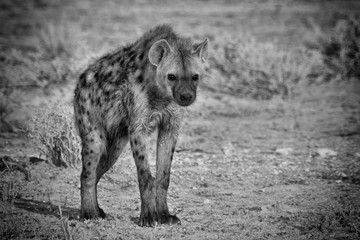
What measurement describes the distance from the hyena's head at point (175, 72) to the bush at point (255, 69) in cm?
501

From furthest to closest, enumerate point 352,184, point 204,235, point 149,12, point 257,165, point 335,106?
point 149,12 → point 335,106 → point 257,165 → point 352,184 → point 204,235

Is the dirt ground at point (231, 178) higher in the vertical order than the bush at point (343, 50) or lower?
lower

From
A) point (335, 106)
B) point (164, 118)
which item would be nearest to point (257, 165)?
point (164, 118)

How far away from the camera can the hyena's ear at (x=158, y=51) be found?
482cm

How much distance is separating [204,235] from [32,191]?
1.86 m

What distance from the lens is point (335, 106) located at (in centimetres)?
937

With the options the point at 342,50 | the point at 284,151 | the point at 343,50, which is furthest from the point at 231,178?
the point at 342,50

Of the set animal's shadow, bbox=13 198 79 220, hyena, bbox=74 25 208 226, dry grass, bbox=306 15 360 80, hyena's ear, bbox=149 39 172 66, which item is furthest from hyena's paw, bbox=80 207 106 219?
dry grass, bbox=306 15 360 80

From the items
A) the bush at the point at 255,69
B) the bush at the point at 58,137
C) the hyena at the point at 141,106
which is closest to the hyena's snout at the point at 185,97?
the hyena at the point at 141,106

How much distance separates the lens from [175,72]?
4824 mm

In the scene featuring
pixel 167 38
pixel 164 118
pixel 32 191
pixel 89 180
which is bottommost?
pixel 32 191

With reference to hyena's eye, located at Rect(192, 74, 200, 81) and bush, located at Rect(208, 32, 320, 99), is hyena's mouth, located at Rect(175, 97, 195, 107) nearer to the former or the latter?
hyena's eye, located at Rect(192, 74, 200, 81)

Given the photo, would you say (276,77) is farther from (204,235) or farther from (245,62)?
(204,235)

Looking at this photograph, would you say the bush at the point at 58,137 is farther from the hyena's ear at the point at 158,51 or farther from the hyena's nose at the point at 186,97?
the hyena's nose at the point at 186,97
